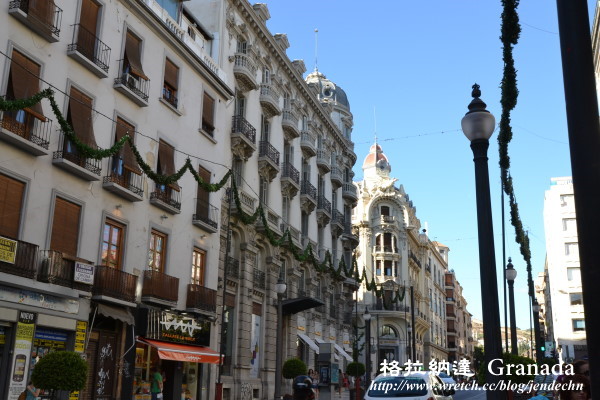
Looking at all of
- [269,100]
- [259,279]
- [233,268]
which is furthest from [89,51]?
[259,279]

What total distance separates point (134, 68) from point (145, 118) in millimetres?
1957

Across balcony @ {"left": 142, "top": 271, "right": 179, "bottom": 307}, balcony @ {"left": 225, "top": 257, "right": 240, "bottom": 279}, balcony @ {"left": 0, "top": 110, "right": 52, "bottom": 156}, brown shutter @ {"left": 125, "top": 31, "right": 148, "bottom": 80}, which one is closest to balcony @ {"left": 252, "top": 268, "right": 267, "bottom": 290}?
balcony @ {"left": 225, "top": 257, "right": 240, "bottom": 279}

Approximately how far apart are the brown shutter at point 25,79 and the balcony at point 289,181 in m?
20.1

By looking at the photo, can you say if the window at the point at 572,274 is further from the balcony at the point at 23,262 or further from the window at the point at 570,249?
the balcony at the point at 23,262

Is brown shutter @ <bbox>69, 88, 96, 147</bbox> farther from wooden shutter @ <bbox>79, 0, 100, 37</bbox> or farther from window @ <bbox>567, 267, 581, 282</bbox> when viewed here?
window @ <bbox>567, 267, 581, 282</bbox>

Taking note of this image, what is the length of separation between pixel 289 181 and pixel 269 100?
16.5 ft

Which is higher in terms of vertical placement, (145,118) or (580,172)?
(145,118)

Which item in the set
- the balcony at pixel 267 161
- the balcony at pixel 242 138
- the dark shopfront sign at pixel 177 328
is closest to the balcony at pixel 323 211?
the balcony at pixel 267 161

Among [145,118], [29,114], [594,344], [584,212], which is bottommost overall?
[594,344]

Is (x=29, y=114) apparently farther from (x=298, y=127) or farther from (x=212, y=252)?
(x=298, y=127)

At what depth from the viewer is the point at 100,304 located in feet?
69.1

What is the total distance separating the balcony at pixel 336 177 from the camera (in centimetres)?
4903

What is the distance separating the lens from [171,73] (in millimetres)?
27141

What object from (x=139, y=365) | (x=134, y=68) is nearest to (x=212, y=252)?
(x=139, y=365)
